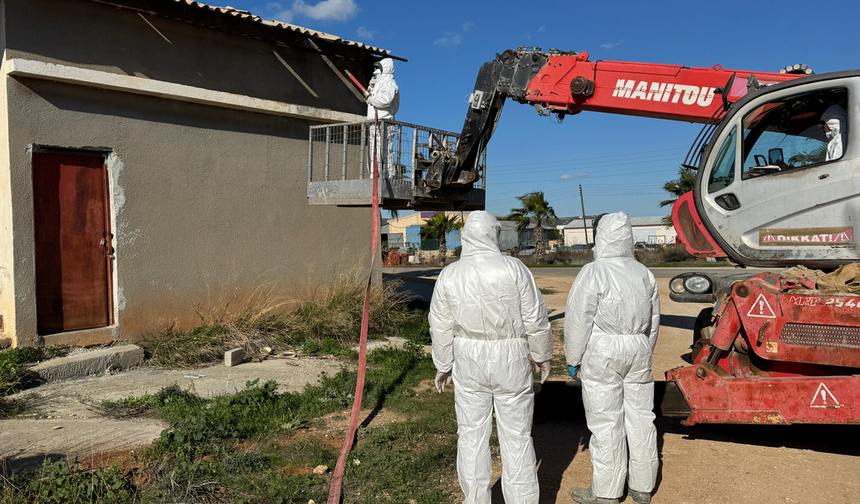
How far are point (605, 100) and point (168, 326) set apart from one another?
250 inches

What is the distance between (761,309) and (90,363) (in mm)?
6800

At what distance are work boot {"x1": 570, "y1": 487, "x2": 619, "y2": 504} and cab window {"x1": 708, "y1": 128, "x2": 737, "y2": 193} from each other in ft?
10.6

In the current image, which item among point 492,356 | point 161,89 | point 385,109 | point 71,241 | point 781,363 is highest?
point 161,89

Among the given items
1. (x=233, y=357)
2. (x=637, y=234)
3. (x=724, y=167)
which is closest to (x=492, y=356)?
(x=724, y=167)

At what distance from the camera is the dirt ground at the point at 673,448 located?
408 cm

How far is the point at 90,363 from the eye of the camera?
21.7ft

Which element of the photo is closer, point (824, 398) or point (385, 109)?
point (824, 398)

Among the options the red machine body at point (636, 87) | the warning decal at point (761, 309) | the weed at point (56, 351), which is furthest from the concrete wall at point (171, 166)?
the warning decal at point (761, 309)

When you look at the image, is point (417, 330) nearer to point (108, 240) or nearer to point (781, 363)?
point (108, 240)

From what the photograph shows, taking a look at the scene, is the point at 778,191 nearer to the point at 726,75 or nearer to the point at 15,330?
the point at 726,75

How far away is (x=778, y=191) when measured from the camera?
5098mm

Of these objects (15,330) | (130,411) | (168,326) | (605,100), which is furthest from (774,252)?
(15,330)

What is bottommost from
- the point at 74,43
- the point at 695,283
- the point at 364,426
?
the point at 364,426

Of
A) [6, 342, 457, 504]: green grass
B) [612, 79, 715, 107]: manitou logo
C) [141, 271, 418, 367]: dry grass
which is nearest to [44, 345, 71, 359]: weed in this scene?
[141, 271, 418, 367]: dry grass
